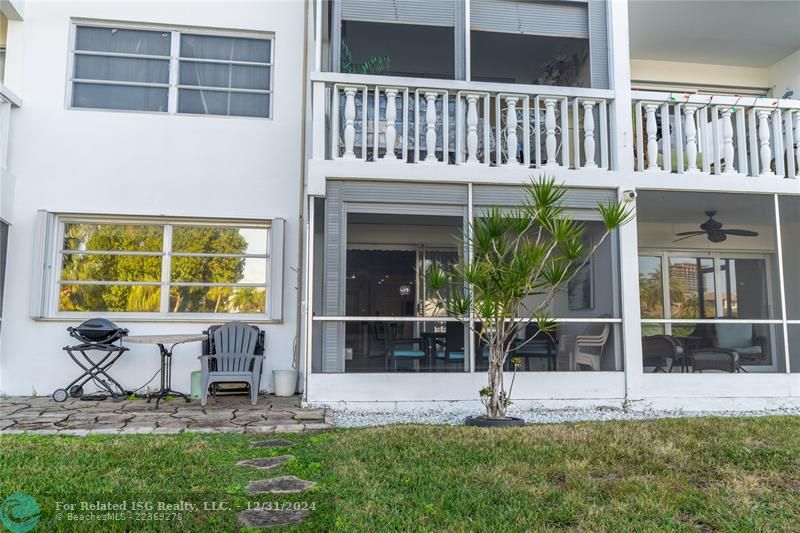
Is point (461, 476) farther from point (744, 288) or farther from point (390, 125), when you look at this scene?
point (744, 288)

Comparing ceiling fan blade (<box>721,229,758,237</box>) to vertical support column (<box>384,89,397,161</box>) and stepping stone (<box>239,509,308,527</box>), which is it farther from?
stepping stone (<box>239,509,308,527</box>)

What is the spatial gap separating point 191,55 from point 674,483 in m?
7.23

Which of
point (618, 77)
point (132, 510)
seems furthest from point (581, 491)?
point (618, 77)

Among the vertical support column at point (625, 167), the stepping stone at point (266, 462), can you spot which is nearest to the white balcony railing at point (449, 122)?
the vertical support column at point (625, 167)

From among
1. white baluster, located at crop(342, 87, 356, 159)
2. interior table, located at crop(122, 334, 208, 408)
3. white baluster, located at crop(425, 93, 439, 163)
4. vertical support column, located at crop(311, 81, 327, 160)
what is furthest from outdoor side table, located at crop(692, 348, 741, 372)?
interior table, located at crop(122, 334, 208, 408)

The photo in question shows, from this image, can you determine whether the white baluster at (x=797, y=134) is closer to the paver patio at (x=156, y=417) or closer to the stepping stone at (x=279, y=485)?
the paver patio at (x=156, y=417)

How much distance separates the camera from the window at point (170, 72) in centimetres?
732

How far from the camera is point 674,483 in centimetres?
334

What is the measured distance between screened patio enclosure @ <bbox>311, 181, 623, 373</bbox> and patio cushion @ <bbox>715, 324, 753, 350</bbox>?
4.14 ft

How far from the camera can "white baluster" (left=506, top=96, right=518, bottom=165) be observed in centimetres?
627

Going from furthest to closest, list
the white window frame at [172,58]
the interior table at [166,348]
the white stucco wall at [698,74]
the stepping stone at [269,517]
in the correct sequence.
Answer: the white stucco wall at [698,74] < the white window frame at [172,58] < the interior table at [166,348] < the stepping stone at [269,517]

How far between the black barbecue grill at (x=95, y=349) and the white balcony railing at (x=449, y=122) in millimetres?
3058

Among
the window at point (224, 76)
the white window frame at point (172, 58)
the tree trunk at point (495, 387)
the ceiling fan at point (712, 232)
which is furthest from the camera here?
the window at point (224, 76)

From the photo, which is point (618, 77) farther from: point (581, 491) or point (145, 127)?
point (145, 127)
